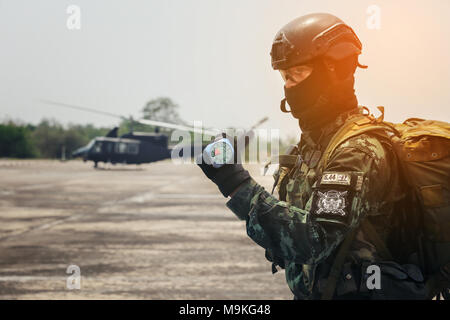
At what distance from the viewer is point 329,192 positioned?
2.30m

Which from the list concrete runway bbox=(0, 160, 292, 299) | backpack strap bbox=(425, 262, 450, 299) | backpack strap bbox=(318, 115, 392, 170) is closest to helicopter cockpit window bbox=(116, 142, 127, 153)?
concrete runway bbox=(0, 160, 292, 299)

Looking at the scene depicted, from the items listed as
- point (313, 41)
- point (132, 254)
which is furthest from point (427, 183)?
point (132, 254)

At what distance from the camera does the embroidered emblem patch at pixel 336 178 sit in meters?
2.29

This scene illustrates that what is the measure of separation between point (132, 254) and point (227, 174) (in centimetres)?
772

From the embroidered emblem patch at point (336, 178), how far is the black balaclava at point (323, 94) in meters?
0.48

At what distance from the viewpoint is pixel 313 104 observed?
2730 millimetres

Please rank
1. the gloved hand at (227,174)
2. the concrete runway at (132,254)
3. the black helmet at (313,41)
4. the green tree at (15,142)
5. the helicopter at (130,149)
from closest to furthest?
the gloved hand at (227,174) < the black helmet at (313,41) < the concrete runway at (132,254) < the helicopter at (130,149) < the green tree at (15,142)

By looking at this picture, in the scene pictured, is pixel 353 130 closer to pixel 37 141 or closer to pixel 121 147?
pixel 121 147

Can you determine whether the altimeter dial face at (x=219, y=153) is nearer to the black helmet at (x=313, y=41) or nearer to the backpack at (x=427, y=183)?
the backpack at (x=427, y=183)

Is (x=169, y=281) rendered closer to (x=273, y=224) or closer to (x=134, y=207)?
(x=273, y=224)

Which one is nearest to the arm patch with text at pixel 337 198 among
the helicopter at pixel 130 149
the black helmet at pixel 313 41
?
the black helmet at pixel 313 41

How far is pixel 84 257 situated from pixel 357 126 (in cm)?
777

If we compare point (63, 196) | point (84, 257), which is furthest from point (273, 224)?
point (63, 196)

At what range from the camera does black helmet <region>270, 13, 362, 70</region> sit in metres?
2.64
